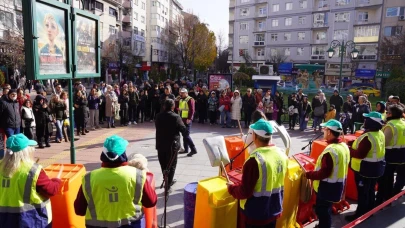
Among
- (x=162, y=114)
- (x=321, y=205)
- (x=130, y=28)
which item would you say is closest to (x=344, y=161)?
(x=321, y=205)

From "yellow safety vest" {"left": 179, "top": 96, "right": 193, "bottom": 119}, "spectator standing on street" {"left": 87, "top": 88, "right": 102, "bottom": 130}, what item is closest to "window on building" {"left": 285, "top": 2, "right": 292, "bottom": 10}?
"spectator standing on street" {"left": 87, "top": 88, "right": 102, "bottom": 130}

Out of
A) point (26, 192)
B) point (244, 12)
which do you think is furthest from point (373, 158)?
point (244, 12)

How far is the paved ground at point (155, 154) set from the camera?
5762 millimetres

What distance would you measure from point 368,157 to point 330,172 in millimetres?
1409

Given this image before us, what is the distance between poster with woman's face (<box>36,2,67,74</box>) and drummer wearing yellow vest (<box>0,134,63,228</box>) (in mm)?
1235

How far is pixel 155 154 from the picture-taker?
30.0 feet

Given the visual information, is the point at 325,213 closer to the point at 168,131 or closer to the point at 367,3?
the point at 168,131

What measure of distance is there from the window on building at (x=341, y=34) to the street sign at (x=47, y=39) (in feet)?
171

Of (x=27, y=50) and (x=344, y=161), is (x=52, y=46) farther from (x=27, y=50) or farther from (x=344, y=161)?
(x=344, y=161)

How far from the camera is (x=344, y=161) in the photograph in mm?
4125

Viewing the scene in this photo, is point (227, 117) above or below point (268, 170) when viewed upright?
below

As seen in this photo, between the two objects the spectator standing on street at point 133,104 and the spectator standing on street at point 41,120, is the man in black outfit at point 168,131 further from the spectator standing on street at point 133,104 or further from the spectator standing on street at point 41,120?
the spectator standing on street at point 133,104

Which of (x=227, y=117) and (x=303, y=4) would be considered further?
(x=303, y=4)

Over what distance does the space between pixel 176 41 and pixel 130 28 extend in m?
8.19
